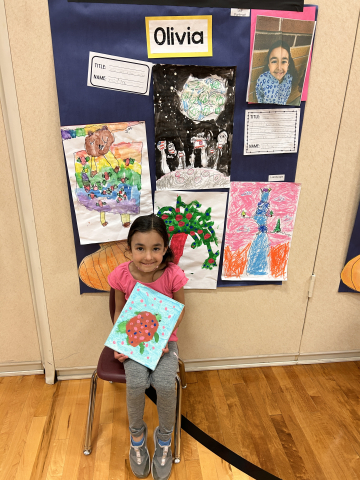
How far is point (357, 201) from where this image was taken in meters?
1.70

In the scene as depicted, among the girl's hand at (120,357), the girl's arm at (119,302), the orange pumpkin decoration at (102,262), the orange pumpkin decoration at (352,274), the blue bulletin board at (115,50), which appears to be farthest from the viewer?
the orange pumpkin decoration at (352,274)

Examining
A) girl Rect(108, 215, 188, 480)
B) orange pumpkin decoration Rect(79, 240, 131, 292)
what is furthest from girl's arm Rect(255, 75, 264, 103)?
orange pumpkin decoration Rect(79, 240, 131, 292)

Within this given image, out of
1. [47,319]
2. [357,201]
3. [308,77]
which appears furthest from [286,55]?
[47,319]

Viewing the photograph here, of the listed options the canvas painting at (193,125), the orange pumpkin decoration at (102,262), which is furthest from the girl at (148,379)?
the canvas painting at (193,125)

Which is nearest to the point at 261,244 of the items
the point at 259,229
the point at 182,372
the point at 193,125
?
the point at 259,229

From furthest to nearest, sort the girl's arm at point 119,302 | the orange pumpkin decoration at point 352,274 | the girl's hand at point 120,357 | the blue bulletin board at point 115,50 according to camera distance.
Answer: the orange pumpkin decoration at point 352,274
the girl's arm at point 119,302
the girl's hand at point 120,357
the blue bulletin board at point 115,50

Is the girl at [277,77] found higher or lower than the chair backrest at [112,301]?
higher

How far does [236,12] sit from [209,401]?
1.80 m

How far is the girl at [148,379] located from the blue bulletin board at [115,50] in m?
0.36

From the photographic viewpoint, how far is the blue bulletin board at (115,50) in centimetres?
130

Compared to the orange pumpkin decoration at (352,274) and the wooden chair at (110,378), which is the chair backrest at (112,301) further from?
the orange pumpkin decoration at (352,274)

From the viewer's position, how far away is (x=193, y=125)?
148cm

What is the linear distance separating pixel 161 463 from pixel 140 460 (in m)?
0.09

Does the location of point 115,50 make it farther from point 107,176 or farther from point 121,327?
point 121,327
